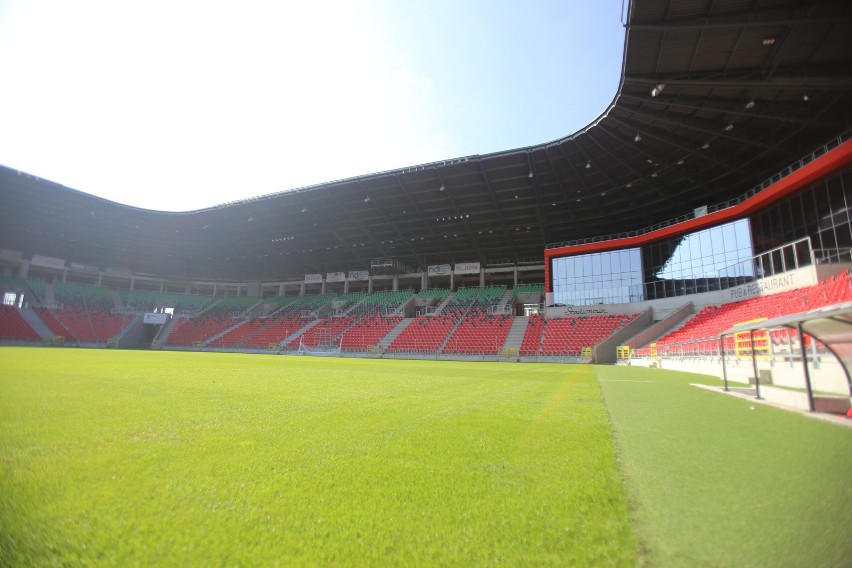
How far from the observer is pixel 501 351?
31469 mm

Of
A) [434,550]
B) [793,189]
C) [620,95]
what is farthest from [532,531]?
[793,189]

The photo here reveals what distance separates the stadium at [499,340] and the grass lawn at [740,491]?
20mm

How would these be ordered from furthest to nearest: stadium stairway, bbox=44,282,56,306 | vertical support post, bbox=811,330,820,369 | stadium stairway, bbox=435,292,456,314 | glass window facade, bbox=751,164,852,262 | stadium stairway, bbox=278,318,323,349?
1. stadium stairway, bbox=44,282,56,306
2. stadium stairway, bbox=435,292,456,314
3. stadium stairway, bbox=278,318,323,349
4. glass window facade, bbox=751,164,852,262
5. vertical support post, bbox=811,330,820,369

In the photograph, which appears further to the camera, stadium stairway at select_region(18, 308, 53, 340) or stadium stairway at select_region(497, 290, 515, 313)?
stadium stairway at select_region(497, 290, 515, 313)

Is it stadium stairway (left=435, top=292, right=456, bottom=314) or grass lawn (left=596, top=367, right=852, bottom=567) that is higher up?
stadium stairway (left=435, top=292, right=456, bottom=314)

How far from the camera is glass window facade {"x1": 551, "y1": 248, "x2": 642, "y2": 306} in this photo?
3222 cm

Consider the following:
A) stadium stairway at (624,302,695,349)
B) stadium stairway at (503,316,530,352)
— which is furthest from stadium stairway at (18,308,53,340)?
stadium stairway at (624,302,695,349)

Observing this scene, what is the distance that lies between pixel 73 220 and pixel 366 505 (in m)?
53.2

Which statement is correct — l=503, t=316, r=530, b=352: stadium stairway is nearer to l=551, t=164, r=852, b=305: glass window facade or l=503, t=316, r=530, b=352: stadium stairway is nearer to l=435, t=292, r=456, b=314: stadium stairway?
l=551, t=164, r=852, b=305: glass window facade

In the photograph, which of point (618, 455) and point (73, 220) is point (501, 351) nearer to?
point (618, 455)

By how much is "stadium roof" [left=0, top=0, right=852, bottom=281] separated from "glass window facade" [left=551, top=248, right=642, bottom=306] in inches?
147

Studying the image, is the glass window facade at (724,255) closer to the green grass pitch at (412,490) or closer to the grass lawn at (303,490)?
the green grass pitch at (412,490)

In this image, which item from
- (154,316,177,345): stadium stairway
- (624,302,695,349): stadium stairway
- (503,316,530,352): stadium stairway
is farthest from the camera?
(154,316,177,345): stadium stairway

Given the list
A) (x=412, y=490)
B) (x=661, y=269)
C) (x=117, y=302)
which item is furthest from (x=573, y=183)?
(x=117, y=302)
